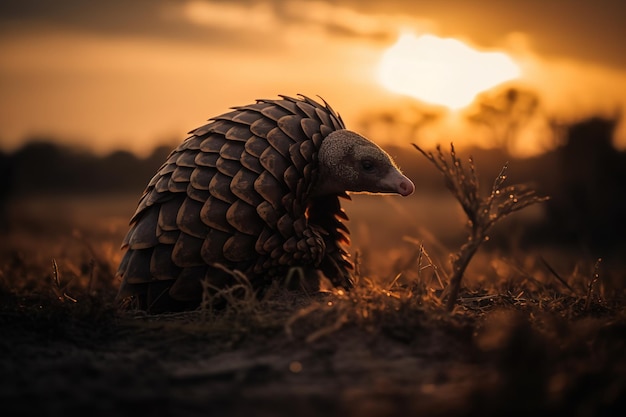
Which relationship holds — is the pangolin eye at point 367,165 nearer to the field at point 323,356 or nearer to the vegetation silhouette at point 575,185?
the field at point 323,356

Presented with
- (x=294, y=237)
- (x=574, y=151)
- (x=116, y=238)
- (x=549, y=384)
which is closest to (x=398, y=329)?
(x=549, y=384)

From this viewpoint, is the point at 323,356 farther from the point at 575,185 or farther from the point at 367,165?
the point at 575,185

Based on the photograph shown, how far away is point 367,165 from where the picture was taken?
14.1 feet

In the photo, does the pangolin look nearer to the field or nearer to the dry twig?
the field

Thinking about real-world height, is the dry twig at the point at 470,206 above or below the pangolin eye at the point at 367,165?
below

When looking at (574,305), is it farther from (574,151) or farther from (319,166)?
(574,151)

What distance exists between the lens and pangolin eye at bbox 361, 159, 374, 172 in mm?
4281

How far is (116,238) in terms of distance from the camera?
34.7ft

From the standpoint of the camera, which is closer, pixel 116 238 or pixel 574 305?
pixel 574 305

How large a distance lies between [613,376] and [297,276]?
81.4 inches

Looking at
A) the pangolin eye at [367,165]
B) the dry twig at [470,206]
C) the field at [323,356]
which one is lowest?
the field at [323,356]

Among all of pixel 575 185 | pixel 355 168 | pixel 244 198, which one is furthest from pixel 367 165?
pixel 575 185

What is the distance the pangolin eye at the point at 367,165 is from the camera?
428 cm

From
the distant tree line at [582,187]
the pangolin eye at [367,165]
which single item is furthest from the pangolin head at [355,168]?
the distant tree line at [582,187]
